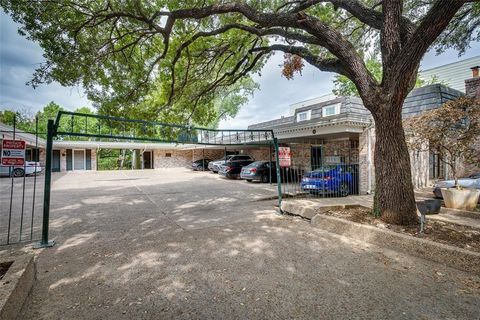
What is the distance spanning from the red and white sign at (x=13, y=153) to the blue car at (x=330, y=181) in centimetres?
921

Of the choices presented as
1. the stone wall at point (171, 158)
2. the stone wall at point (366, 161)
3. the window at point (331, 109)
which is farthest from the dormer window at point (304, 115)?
the stone wall at point (171, 158)

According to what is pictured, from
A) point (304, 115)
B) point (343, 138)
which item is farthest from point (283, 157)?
point (304, 115)

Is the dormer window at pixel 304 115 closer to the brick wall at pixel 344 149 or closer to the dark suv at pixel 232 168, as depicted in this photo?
the brick wall at pixel 344 149

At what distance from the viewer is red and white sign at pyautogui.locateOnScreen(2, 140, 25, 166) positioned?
4.39 m

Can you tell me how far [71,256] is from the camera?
163 inches

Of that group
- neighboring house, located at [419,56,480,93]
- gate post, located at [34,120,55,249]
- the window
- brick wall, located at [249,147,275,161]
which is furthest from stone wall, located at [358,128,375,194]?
neighboring house, located at [419,56,480,93]

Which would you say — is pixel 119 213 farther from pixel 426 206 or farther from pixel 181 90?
pixel 426 206

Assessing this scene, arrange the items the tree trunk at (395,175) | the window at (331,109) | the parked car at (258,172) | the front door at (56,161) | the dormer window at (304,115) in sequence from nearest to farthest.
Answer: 1. the tree trunk at (395,175)
2. the window at (331,109)
3. the parked car at (258,172)
4. the dormer window at (304,115)
5. the front door at (56,161)

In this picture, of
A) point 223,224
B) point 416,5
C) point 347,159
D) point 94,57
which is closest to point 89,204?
point 94,57

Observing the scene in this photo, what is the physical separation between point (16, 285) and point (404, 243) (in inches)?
214

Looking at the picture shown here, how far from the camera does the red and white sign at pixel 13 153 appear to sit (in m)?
4.39

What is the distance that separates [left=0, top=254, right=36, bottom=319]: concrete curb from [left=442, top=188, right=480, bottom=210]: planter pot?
9.71 meters

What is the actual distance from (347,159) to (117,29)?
38.4ft

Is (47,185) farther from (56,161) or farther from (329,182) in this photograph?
(56,161)
